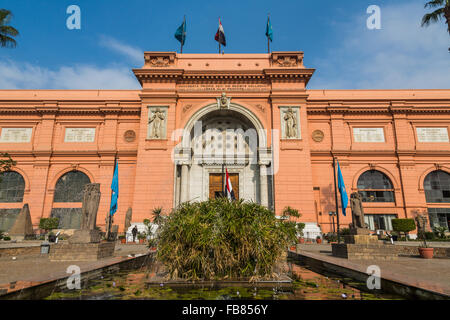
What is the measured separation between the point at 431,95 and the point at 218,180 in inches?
947

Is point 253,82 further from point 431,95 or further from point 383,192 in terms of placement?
point 431,95

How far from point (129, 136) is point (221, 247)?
23241mm

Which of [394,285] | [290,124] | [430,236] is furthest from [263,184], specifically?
[394,285]

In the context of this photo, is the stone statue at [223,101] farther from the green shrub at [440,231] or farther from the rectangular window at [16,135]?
the green shrub at [440,231]

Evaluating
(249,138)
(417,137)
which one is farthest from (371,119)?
(249,138)

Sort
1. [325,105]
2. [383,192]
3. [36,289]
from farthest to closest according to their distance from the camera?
1. [325,105]
2. [383,192]
3. [36,289]

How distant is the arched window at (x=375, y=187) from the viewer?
25.0 meters

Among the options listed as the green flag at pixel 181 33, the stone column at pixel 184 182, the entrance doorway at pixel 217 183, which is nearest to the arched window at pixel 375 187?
the entrance doorway at pixel 217 183

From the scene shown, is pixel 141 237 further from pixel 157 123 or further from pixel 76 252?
pixel 76 252

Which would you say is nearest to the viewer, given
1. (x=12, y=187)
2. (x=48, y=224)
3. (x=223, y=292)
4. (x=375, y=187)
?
(x=223, y=292)

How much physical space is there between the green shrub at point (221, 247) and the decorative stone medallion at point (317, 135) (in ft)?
72.9

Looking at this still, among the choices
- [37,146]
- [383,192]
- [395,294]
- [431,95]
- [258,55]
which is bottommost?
[395,294]

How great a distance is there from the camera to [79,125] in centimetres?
2683

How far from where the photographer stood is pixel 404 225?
22.8 m
